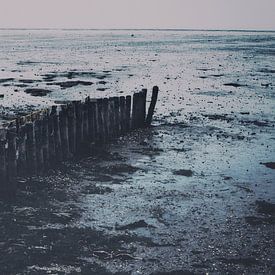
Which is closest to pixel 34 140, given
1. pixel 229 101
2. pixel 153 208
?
pixel 153 208

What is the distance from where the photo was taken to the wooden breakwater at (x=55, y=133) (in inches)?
321

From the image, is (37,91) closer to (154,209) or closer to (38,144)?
(38,144)

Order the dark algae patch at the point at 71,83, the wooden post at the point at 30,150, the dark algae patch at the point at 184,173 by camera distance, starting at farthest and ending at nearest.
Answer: the dark algae patch at the point at 71,83, the dark algae patch at the point at 184,173, the wooden post at the point at 30,150

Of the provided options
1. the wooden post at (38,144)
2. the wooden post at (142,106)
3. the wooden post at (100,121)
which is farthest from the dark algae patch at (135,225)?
the wooden post at (142,106)

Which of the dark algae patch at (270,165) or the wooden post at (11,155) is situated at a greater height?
the wooden post at (11,155)

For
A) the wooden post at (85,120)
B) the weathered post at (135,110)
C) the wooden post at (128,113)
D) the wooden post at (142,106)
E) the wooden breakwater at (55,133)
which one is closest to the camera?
the wooden breakwater at (55,133)

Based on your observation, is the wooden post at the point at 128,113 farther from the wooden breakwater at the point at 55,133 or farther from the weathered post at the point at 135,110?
the weathered post at the point at 135,110

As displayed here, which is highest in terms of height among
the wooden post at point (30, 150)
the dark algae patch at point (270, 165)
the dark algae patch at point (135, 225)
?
the wooden post at point (30, 150)

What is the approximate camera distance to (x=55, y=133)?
9.88 metres

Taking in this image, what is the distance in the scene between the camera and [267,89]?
27000mm

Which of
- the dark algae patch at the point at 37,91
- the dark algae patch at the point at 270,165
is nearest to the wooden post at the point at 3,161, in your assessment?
the dark algae patch at the point at 270,165

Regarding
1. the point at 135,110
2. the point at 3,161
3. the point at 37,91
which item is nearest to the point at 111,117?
the point at 135,110

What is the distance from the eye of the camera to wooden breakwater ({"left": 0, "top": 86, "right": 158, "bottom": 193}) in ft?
26.8

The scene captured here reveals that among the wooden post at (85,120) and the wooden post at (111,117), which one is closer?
the wooden post at (85,120)
